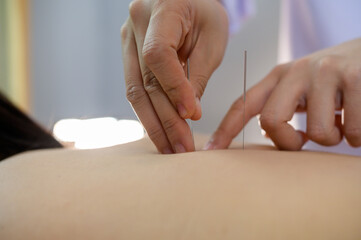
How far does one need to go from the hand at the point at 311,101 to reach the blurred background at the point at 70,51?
0.78 metres

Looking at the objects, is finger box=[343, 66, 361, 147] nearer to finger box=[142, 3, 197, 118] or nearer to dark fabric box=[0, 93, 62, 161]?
finger box=[142, 3, 197, 118]

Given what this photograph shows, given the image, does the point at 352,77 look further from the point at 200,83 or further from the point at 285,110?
the point at 200,83

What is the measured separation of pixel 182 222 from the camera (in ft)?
1.44

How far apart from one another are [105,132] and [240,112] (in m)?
0.71

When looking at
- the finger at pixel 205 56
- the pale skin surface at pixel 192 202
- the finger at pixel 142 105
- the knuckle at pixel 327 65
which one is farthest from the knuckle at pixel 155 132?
the knuckle at pixel 327 65

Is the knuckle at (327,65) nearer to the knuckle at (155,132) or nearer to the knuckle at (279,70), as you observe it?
the knuckle at (279,70)

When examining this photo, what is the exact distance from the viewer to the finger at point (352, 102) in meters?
0.74

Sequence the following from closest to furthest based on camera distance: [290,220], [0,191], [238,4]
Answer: [290,220] < [0,191] < [238,4]

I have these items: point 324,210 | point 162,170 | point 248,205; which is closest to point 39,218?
point 162,170

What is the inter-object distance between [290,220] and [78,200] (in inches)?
13.0

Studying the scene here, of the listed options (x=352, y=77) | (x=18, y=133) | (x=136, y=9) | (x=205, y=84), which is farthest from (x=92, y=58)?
(x=352, y=77)

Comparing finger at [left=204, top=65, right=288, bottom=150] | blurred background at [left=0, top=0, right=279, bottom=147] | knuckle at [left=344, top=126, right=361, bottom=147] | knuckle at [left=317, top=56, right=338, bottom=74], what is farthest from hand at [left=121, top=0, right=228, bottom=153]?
blurred background at [left=0, top=0, right=279, bottom=147]

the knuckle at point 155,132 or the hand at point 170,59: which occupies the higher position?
the hand at point 170,59

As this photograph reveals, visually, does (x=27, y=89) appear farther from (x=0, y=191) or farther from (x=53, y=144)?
(x=0, y=191)
